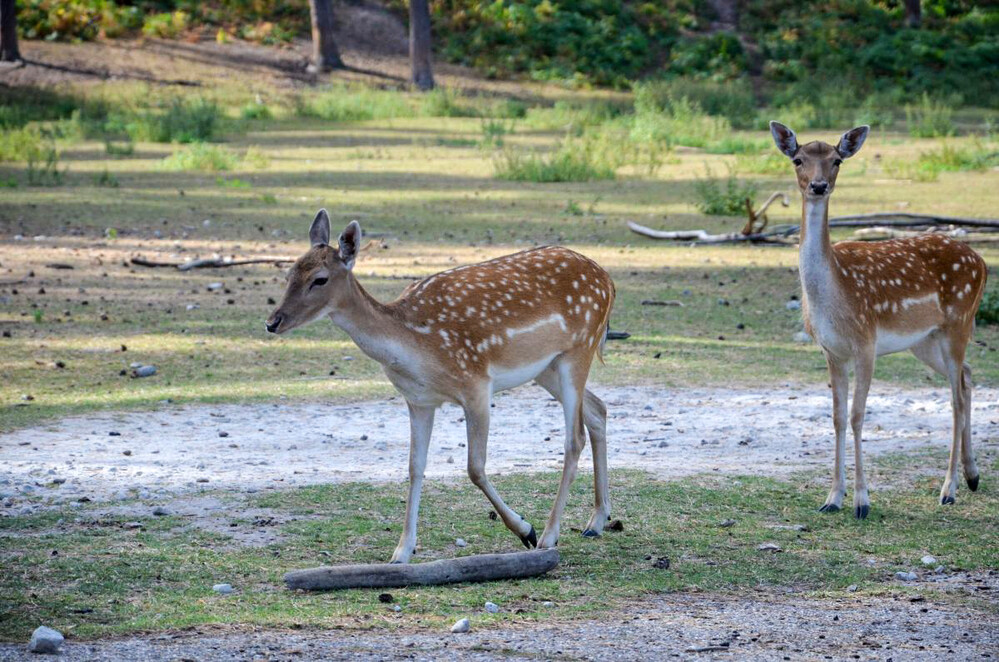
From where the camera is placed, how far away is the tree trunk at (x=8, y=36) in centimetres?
3716

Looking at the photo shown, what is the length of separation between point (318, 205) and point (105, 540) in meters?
13.7

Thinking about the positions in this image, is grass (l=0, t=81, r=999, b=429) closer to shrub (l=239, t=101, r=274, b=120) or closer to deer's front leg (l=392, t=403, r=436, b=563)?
shrub (l=239, t=101, r=274, b=120)

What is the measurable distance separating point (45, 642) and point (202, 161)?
63.9 feet

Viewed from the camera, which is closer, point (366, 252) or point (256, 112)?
point (366, 252)

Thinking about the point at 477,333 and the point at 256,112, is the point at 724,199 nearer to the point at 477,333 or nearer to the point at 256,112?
the point at 477,333

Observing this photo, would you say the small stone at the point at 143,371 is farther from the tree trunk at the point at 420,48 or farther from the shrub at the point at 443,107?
the tree trunk at the point at 420,48

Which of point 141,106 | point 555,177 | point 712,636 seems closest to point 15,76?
point 141,106

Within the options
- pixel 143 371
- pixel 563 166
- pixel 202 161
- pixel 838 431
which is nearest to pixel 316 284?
pixel 838 431

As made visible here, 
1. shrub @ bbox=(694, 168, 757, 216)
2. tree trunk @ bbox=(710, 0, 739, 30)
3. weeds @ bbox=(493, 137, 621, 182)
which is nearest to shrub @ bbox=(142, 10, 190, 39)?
tree trunk @ bbox=(710, 0, 739, 30)

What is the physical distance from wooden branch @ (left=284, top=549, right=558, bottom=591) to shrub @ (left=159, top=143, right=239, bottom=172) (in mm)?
18673

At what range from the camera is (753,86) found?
40656 millimetres

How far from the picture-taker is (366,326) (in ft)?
21.6

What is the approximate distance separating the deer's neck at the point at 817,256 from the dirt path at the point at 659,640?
2367 millimetres

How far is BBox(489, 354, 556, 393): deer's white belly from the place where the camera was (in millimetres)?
6895
